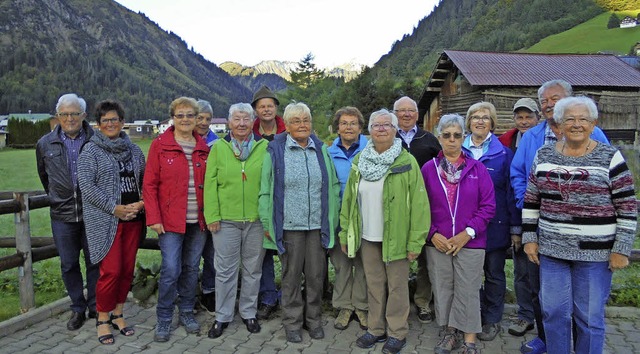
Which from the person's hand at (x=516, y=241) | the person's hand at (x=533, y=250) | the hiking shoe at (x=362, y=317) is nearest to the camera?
the person's hand at (x=533, y=250)

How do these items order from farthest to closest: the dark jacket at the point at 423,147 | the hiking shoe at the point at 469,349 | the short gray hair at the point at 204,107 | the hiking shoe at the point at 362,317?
the short gray hair at the point at 204,107 → the dark jacket at the point at 423,147 → the hiking shoe at the point at 362,317 → the hiking shoe at the point at 469,349

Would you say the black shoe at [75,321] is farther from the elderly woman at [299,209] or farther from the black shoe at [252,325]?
the elderly woman at [299,209]

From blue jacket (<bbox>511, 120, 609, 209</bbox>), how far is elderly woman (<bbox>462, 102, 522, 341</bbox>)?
0.18m

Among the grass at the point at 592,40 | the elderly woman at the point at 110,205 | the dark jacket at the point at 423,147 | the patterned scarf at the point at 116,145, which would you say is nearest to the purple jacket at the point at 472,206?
the dark jacket at the point at 423,147

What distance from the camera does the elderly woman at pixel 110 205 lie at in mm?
4344

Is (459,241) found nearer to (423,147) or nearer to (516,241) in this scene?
(516,241)

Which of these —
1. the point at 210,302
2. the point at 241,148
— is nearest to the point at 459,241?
the point at 241,148

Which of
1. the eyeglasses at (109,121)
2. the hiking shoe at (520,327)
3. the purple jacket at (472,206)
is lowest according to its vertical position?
the hiking shoe at (520,327)

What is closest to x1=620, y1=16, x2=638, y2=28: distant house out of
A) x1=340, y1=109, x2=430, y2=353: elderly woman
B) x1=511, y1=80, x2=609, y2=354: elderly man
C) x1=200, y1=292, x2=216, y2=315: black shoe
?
x1=511, y1=80, x2=609, y2=354: elderly man

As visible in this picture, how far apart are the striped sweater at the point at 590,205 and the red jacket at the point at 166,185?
3.27 m

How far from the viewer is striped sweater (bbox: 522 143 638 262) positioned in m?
3.21

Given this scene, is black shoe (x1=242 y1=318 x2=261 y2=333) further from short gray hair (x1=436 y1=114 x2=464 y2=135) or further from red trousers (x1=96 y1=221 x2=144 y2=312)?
short gray hair (x1=436 y1=114 x2=464 y2=135)

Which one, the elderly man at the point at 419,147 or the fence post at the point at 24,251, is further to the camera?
the fence post at the point at 24,251

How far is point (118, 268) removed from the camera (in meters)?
4.48
